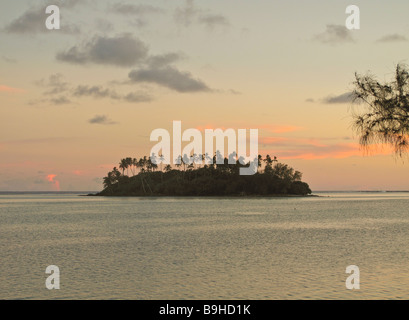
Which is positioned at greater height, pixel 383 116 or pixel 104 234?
pixel 383 116

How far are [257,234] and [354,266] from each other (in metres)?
28.8

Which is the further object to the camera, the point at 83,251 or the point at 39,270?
the point at 83,251

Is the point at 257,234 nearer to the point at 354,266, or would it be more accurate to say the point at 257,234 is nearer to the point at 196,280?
the point at 354,266

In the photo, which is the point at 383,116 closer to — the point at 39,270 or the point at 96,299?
the point at 96,299

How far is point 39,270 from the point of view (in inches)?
1291

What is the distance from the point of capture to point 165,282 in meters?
27.9

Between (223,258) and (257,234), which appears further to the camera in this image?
(257,234)
